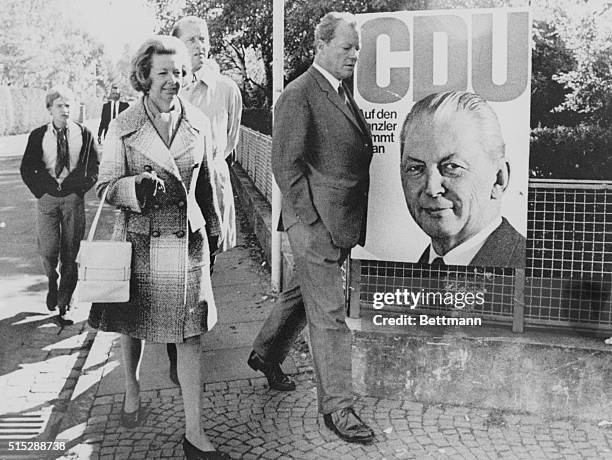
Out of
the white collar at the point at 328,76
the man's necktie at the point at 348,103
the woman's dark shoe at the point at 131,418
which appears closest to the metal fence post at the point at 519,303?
the man's necktie at the point at 348,103

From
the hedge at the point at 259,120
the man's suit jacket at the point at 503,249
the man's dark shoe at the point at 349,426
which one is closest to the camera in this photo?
the man's dark shoe at the point at 349,426

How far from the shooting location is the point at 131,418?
145 inches

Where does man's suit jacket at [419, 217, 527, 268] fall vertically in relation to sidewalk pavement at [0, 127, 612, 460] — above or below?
above

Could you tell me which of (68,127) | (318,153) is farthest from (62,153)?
(318,153)

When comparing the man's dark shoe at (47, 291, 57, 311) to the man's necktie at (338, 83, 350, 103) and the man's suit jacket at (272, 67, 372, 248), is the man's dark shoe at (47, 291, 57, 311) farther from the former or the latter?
the man's necktie at (338, 83, 350, 103)

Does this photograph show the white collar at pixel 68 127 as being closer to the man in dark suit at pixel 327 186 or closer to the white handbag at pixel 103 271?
the white handbag at pixel 103 271

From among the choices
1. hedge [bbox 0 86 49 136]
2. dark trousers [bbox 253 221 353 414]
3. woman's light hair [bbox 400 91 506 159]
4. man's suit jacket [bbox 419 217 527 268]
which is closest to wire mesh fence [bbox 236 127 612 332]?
man's suit jacket [bbox 419 217 527 268]

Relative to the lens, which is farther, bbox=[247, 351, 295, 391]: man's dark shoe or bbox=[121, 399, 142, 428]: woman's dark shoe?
bbox=[247, 351, 295, 391]: man's dark shoe

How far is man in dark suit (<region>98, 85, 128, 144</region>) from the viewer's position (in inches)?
137

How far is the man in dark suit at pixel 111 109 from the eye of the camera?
3492mm

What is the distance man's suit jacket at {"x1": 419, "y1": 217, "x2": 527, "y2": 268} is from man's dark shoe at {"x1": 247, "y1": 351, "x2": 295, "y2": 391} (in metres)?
1.01

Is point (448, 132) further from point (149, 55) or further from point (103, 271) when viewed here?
point (103, 271)

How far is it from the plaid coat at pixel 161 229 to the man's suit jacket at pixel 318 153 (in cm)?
35

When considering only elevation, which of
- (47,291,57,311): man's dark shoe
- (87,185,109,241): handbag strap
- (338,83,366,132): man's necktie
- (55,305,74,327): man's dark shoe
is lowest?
(55,305,74,327): man's dark shoe
